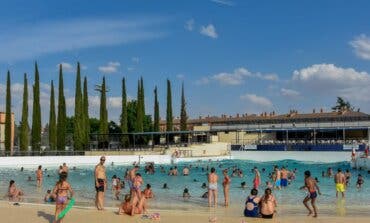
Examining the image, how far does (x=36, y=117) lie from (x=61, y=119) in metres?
2.84

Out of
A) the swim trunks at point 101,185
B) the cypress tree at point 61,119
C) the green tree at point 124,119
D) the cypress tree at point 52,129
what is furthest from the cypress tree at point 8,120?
the swim trunks at point 101,185

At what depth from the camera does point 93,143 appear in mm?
68000

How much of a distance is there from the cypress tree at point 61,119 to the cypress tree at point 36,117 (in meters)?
2.20

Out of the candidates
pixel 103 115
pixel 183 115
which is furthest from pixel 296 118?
pixel 103 115

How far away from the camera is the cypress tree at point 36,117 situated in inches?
2317

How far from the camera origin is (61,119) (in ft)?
200

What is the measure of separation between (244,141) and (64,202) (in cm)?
7345

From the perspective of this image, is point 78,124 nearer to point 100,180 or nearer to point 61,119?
point 61,119

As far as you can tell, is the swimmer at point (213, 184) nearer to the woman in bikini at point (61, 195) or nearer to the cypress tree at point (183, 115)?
the woman in bikini at point (61, 195)

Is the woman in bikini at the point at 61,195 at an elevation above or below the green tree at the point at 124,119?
below

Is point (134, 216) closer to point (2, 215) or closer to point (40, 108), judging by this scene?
point (2, 215)

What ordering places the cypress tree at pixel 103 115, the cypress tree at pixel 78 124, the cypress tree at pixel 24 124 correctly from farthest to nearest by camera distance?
the cypress tree at pixel 103 115 < the cypress tree at pixel 78 124 < the cypress tree at pixel 24 124

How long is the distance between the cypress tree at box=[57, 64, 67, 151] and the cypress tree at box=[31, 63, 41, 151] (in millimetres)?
2204

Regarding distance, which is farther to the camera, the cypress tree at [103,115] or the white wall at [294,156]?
the cypress tree at [103,115]
